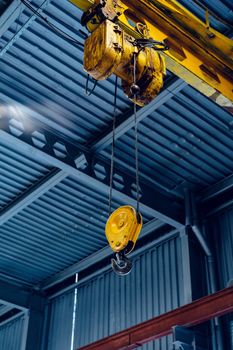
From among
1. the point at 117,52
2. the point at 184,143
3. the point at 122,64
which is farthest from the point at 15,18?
the point at 184,143

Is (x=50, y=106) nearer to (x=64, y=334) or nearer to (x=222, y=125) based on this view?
(x=222, y=125)

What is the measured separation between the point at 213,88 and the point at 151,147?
10.1 ft

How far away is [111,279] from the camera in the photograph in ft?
43.0

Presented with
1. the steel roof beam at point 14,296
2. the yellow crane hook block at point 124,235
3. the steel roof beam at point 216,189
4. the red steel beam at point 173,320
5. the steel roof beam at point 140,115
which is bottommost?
the yellow crane hook block at point 124,235

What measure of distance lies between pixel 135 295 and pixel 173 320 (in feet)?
13.5

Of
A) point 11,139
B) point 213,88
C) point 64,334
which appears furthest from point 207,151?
point 64,334

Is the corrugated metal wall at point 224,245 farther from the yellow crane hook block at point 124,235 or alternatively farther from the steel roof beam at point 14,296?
the steel roof beam at point 14,296

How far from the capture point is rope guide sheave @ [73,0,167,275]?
5.50 meters

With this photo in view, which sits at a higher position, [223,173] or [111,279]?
[223,173]

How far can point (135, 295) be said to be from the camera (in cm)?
1216

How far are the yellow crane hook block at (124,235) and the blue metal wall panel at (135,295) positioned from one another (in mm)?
5707

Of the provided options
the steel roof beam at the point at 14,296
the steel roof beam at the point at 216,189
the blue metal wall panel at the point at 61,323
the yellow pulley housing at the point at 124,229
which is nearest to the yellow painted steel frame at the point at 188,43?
the yellow pulley housing at the point at 124,229

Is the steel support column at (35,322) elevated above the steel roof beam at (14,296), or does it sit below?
below

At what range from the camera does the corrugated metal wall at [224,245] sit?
34.0 feet
